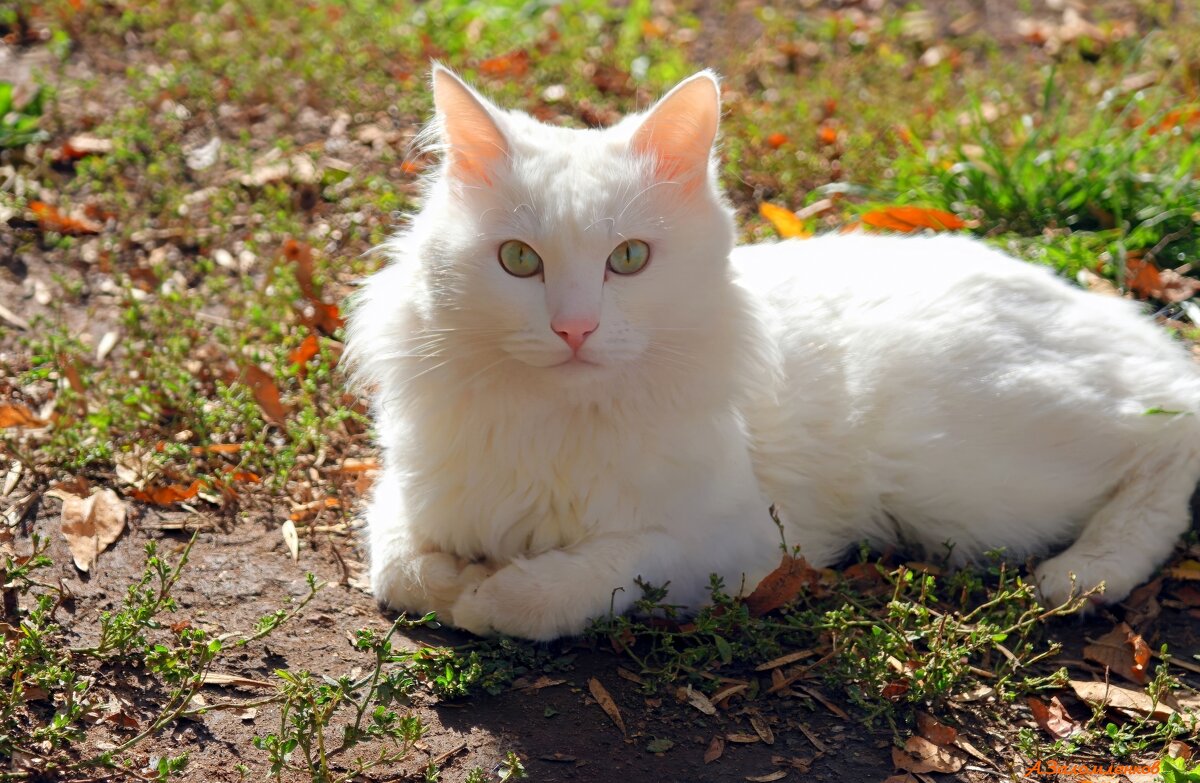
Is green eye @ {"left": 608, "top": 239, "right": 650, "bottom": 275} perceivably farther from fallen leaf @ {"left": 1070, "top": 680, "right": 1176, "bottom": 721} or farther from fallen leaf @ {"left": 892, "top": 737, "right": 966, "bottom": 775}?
fallen leaf @ {"left": 1070, "top": 680, "right": 1176, "bottom": 721}

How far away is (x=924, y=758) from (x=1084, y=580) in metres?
1.01

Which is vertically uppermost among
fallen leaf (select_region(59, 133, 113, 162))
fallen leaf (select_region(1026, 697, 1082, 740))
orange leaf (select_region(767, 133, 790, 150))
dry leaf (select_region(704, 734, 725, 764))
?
fallen leaf (select_region(59, 133, 113, 162))

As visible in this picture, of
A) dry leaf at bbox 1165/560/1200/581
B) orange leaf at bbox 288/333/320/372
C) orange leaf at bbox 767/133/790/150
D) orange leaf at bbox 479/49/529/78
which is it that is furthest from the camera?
orange leaf at bbox 479/49/529/78

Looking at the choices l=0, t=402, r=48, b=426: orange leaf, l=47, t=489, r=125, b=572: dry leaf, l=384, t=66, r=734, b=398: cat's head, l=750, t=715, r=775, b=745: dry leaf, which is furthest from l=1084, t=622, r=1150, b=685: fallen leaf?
l=0, t=402, r=48, b=426: orange leaf

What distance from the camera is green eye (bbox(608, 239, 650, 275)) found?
277 cm

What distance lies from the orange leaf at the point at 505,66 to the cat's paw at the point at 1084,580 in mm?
4481

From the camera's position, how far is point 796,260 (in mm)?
3725

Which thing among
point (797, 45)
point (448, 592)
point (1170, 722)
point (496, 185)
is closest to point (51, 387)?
point (448, 592)

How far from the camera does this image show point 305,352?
14.4ft

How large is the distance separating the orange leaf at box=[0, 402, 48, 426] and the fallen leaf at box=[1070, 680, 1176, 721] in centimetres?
351

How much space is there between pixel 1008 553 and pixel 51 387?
352 cm

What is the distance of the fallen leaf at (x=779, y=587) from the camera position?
316cm

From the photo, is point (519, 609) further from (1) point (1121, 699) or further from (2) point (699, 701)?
(1) point (1121, 699)

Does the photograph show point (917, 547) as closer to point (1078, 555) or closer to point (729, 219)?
point (1078, 555)
